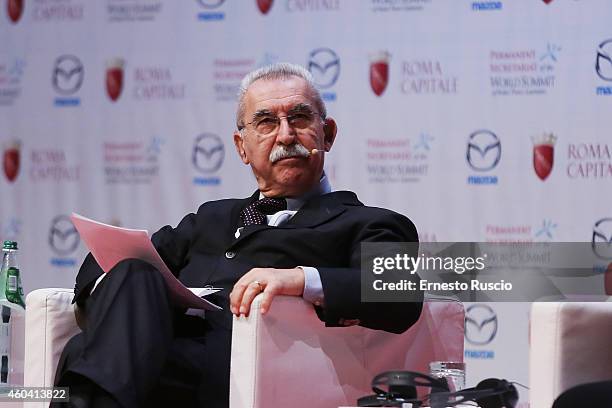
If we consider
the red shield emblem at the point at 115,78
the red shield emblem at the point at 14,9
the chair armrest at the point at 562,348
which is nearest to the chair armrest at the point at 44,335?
the chair armrest at the point at 562,348

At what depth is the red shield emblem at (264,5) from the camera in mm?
4309

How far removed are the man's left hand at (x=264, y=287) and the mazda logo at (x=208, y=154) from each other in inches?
81.1

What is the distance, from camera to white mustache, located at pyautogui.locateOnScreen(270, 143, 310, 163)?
2.82 meters

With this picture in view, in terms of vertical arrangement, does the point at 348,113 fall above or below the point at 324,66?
below

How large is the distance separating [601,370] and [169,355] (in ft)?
3.08

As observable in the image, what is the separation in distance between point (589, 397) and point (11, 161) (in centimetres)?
337

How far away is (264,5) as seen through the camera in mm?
4316

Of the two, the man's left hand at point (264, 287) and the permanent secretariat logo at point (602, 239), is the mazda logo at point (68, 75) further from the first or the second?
the man's left hand at point (264, 287)

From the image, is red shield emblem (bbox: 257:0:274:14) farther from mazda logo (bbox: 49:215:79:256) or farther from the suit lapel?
the suit lapel

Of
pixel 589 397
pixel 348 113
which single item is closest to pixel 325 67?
pixel 348 113

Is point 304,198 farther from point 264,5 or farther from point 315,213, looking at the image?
point 264,5

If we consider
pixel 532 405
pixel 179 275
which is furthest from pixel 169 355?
pixel 532 405

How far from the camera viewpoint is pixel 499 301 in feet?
13.1

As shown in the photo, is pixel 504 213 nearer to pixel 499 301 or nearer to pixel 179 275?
pixel 499 301
